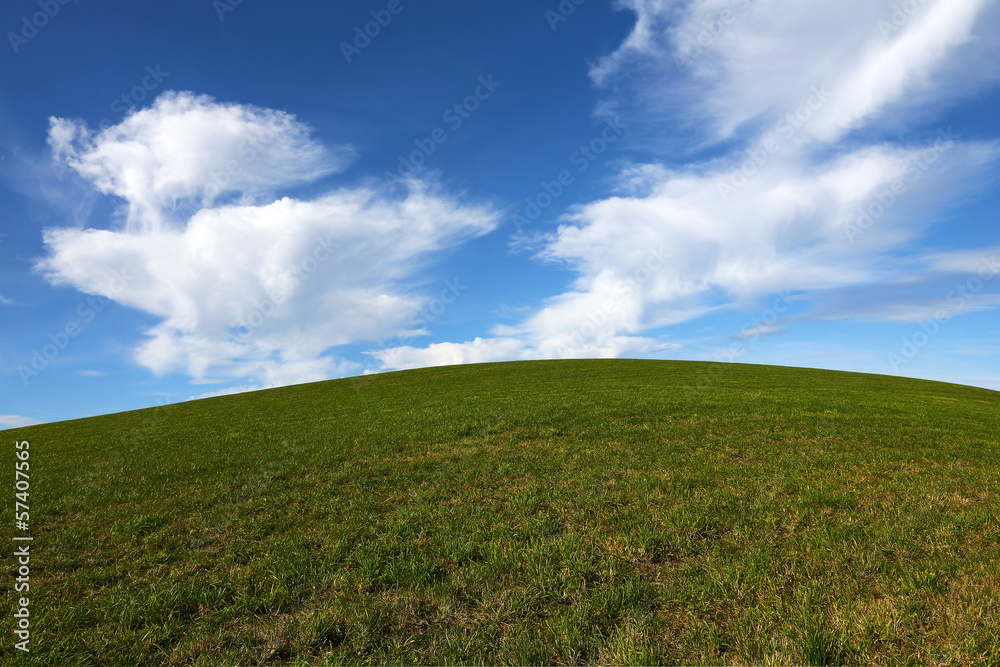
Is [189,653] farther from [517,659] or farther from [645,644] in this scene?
[645,644]

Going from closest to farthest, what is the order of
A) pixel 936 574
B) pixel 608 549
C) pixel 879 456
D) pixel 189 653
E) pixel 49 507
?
pixel 189 653 < pixel 936 574 < pixel 608 549 < pixel 49 507 < pixel 879 456

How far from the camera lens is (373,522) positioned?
10023 millimetres

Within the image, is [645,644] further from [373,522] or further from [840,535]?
[373,522]

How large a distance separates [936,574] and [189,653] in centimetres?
1089

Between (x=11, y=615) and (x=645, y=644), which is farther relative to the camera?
(x=11, y=615)

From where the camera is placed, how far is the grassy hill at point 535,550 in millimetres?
5723

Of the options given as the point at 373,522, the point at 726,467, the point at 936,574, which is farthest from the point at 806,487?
the point at 373,522

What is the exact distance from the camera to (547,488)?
11523mm

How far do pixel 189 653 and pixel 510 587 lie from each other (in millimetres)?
4450

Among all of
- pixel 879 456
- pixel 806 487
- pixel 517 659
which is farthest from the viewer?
pixel 879 456

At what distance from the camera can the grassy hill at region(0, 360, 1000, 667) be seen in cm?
572

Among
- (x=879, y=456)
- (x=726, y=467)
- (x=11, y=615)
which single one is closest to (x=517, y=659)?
(x=11, y=615)

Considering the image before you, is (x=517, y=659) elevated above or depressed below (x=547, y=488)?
below

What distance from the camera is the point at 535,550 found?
7910 mm
